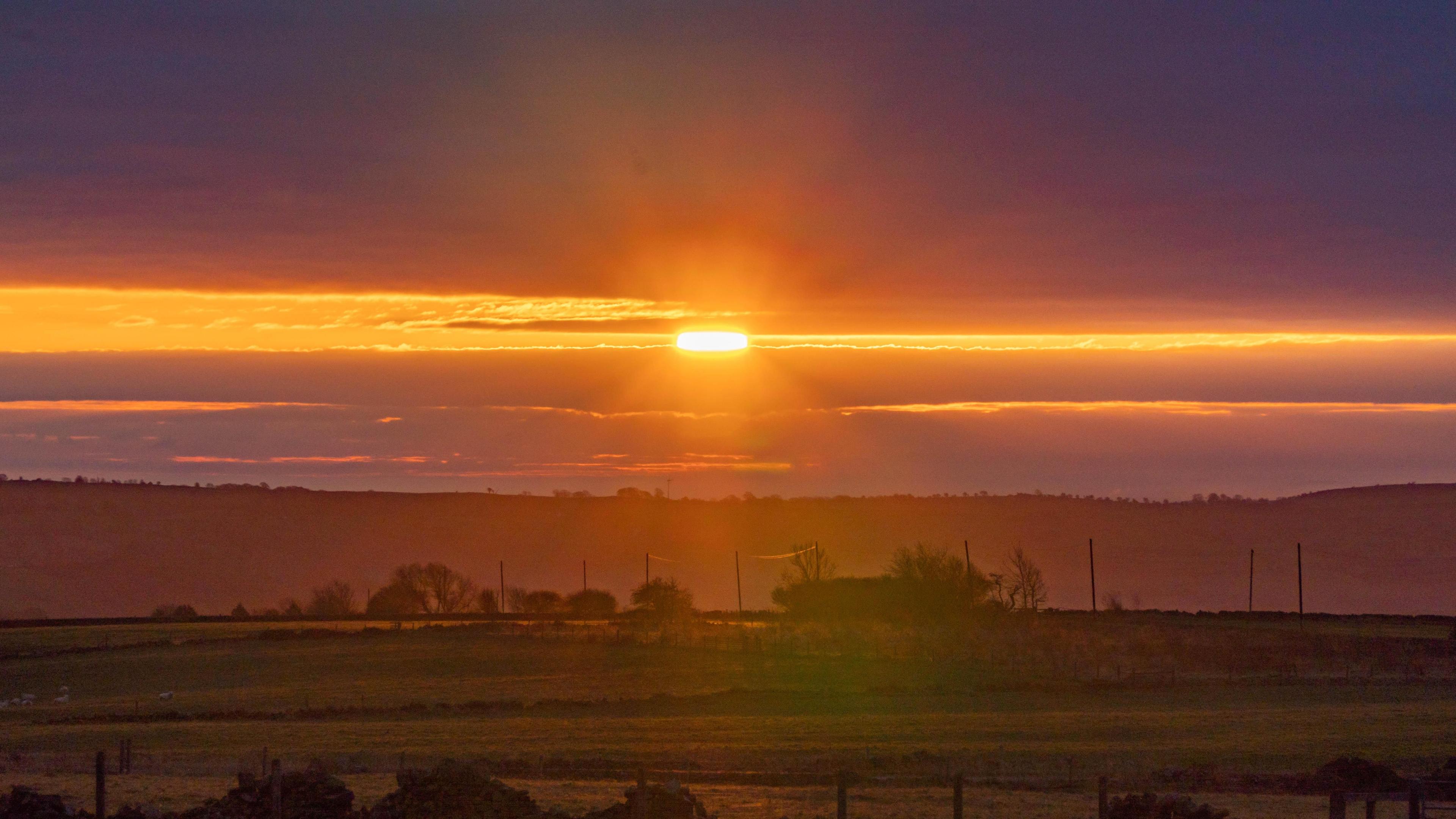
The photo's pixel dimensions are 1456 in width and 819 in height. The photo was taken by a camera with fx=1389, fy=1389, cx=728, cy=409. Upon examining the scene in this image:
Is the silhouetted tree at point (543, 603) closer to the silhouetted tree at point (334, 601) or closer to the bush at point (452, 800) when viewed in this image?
the silhouetted tree at point (334, 601)

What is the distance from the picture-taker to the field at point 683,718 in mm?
32500

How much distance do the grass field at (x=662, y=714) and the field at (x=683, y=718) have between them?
0.60 ft

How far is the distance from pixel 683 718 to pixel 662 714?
246 centimetres

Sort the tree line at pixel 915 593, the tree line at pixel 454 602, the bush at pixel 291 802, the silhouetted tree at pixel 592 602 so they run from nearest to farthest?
the bush at pixel 291 802 → the tree line at pixel 915 593 → the tree line at pixel 454 602 → the silhouetted tree at pixel 592 602

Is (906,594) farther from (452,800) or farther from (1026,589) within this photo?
(452,800)

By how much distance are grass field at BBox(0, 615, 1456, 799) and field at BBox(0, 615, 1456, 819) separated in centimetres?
18

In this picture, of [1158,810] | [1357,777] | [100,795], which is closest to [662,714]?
[1357,777]

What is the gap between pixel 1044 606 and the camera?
135875 millimetres

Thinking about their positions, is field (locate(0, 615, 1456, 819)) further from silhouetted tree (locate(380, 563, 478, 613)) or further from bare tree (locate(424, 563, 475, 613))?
bare tree (locate(424, 563, 475, 613))

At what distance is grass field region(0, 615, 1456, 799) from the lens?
1502 inches

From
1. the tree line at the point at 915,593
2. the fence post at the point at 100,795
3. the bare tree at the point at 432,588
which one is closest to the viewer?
the fence post at the point at 100,795

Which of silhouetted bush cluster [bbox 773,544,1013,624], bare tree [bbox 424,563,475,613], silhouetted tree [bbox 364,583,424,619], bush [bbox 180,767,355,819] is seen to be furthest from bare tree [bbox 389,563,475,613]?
bush [bbox 180,767,355,819]

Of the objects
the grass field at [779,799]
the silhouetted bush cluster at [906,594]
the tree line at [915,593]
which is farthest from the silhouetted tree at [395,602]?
the grass field at [779,799]

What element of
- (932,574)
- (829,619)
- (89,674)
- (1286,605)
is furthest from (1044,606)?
(89,674)
